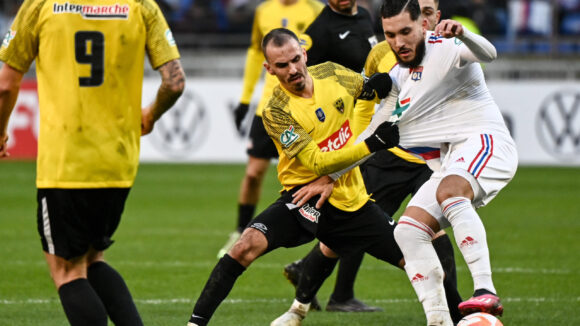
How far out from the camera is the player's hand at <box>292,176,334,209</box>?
19.0 feet

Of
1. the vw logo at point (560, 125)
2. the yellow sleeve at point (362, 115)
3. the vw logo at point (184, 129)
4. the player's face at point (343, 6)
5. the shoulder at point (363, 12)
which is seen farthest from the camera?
the vw logo at point (184, 129)

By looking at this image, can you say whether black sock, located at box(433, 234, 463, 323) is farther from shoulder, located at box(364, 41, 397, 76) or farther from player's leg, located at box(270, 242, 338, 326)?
shoulder, located at box(364, 41, 397, 76)

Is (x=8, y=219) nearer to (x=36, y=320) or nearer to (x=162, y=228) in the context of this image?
(x=162, y=228)

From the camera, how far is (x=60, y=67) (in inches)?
191

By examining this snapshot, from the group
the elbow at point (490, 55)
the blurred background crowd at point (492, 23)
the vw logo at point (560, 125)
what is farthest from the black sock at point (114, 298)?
the blurred background crowd at point (492, 23)

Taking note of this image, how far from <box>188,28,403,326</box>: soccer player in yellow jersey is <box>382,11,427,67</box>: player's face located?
25cm

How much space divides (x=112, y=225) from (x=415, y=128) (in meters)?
1.97

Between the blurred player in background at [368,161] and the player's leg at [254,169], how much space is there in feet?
5.34

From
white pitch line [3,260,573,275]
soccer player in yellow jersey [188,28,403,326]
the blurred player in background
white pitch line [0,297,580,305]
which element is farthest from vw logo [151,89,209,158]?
soccer player in yellow jersey [188,28,403,326]

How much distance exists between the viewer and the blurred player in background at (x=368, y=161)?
6566 mm

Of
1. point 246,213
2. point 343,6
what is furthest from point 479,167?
point 246,213

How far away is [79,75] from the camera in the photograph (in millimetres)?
4867

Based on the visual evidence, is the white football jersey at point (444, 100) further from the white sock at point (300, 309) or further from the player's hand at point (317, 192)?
the white sock at point (300, 309)

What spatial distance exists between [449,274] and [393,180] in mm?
844
